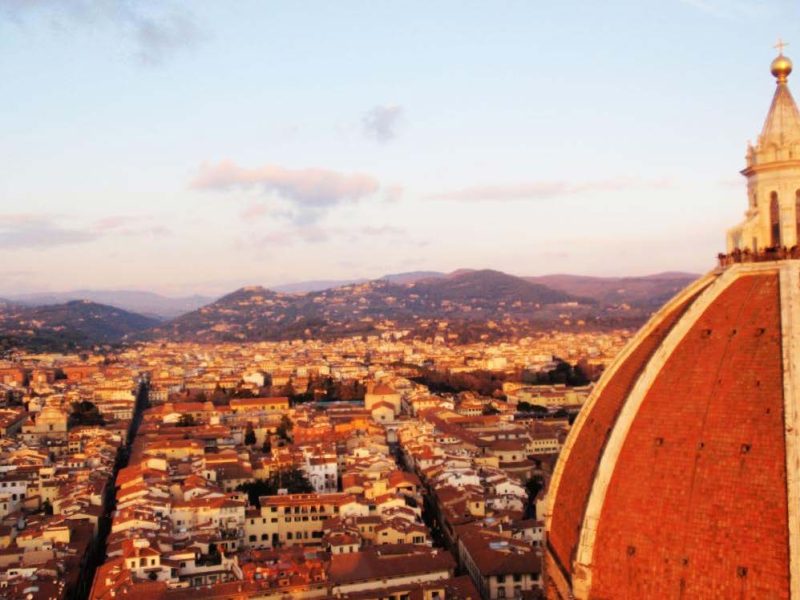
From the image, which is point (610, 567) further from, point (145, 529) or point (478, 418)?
point (478, 418)

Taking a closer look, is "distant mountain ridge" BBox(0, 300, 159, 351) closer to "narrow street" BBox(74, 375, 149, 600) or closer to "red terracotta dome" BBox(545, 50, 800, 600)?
"narrow street" BBox(74, 375, 149, 600)

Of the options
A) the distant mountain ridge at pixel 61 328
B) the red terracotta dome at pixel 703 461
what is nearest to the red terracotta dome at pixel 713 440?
the red terracotta dome at pixel 703 461

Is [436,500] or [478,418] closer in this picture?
[436,500]

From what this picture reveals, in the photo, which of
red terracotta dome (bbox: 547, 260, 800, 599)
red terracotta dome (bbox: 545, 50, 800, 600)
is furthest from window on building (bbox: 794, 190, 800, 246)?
red terracotta dome (bbox: 547, 260, 800, 599)

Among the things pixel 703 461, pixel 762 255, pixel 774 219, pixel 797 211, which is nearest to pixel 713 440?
pixel 703 461

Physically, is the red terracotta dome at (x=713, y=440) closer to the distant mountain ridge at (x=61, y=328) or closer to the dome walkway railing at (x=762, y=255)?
the dome walkway railing at (x=762, y=255)

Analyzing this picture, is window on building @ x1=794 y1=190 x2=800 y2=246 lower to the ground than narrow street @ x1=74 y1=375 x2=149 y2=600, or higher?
higher

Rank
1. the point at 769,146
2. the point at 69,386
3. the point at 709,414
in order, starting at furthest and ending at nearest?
the point at 69,386, the point at 769,146, the point at 709,414

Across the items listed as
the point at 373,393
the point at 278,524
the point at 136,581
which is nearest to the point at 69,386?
the point at 373,393
